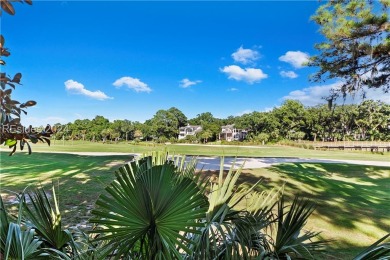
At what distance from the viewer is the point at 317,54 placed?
21.5 feet

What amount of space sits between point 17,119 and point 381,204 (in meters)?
6.00

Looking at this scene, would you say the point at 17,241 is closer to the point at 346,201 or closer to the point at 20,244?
the point at 20,244

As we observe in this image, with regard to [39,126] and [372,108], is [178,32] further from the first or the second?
[372,108]

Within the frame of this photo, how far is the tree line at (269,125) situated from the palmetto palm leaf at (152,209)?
7562 mm

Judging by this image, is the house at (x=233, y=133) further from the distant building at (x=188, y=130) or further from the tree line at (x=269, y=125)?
the distant building at (x=188, y=130)

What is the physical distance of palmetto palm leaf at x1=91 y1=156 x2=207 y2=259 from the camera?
864 millimetres

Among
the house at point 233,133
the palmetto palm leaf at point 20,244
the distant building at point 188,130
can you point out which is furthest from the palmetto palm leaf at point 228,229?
the house at point 233,133

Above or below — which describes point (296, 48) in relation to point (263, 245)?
above

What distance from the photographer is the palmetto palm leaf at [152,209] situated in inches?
34.0

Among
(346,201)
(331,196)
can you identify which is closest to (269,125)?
(331,196)

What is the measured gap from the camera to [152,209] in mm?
893

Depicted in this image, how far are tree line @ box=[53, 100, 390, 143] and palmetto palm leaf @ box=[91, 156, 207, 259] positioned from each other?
7.56 m

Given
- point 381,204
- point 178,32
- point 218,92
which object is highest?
point 178,32

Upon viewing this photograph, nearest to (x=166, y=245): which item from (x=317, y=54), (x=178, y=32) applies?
(x=317, y=54)
